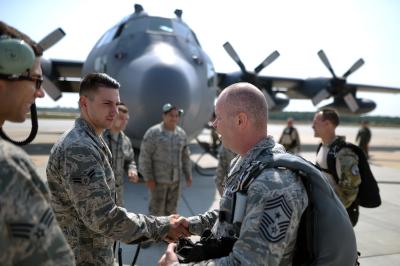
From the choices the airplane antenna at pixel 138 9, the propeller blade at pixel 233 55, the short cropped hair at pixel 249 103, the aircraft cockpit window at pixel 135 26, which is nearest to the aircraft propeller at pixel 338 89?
the propeller blade at pixel 233 55

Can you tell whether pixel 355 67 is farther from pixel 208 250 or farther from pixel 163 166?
pixel 208 250

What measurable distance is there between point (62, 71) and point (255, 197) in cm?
1554

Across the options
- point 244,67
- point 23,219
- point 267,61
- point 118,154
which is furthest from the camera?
point 267,61

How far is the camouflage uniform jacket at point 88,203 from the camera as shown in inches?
83.1

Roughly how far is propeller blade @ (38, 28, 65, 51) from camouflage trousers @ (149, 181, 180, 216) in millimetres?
9623

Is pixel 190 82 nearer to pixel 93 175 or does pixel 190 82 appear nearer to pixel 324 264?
pixel 93 175

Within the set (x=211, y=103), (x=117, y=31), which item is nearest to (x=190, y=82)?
A: (x=211, y=103)

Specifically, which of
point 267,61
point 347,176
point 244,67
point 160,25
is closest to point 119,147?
point 347,176

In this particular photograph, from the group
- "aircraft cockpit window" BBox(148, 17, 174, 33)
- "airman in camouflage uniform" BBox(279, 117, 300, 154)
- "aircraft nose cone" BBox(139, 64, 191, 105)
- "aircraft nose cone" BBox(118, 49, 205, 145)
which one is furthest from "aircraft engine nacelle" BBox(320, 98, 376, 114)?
"aircraft nose cone" BBox(139, 64, 191, 105)

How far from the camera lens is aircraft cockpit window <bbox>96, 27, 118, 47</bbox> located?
9185 mm

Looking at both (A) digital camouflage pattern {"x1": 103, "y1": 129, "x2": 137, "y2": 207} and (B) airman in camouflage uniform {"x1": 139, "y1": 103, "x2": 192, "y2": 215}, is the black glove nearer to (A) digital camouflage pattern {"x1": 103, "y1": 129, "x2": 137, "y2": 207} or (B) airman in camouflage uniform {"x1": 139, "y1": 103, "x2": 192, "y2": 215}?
A: (A) digital camouflage pattern {"x1": 103, "y1": 129, "x2": 137, "y2": 207}

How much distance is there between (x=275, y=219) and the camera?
4.59 ft

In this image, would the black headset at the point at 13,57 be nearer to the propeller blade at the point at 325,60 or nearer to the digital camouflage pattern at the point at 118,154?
the digital camouflage pattern at the point at 118,154

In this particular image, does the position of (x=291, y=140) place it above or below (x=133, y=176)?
below
